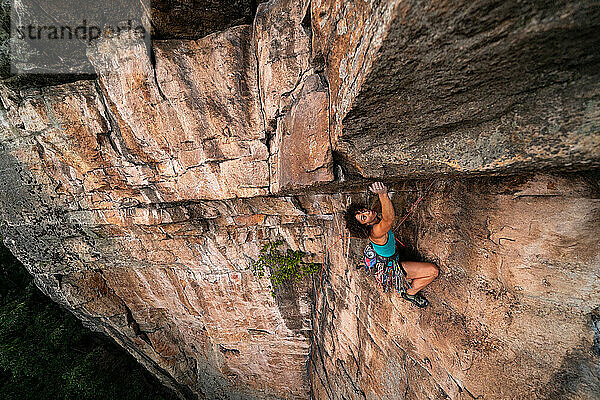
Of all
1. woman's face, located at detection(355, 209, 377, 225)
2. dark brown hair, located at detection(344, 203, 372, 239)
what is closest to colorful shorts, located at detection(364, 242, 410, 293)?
dark brown hair, located at detection(344, 203, 372, 239)

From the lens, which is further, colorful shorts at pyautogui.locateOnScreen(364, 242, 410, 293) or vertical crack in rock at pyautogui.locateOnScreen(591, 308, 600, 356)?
colorful shorts at pyautogui.locateOnScreen(364, 242, 410, 293)

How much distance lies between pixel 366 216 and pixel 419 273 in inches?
25.5

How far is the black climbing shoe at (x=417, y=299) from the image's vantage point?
7.89 feet

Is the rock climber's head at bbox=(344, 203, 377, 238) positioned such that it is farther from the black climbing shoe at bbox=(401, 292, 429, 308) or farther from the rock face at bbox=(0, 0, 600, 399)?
the black climbing shoe at bbox=(401, 292, 429, 308)

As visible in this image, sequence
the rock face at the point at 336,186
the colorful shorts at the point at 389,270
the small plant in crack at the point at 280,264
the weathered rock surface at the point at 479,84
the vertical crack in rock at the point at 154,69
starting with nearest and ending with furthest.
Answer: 1. the weathered rock surface at the point at 479,84
2. the rock face at the point at 336,186
3. the colorful shorts at the point at 389,270
4. the vertical crack in rock at the point at 154,69
5. the small plant in crack at the point at 280,264

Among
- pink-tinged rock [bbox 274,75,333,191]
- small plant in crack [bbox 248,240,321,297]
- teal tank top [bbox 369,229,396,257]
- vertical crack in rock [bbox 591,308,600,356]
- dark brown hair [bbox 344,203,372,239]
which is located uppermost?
pink-tinged rock [bbox 274,75,333,191]

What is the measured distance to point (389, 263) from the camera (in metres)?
2.42

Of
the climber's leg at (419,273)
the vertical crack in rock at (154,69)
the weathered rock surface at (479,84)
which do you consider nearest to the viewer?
the weathered rock surface at (479,84)

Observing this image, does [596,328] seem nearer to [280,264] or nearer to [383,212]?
[383,212]

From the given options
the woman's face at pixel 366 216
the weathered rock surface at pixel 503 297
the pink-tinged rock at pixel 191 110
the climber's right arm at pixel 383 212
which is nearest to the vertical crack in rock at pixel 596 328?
the weathered rock surface at pixel 503 297

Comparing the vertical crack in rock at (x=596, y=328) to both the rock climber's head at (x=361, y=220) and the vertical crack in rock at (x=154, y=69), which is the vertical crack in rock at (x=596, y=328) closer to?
the rock climber's head at (x=361, y=220)

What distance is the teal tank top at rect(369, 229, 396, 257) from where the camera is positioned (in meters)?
2.36

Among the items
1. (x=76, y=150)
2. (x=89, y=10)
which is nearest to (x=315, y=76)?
(x=89, y=10)

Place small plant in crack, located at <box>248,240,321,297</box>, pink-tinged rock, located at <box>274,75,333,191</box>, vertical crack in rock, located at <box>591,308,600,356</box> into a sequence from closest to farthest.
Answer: vertical crack in rock, located at <box>591,308,600,356</box> < pink-tinged rock, located at <box>274,75,333,191</box> < small plant in crack, located at <box>248,240,321,297</box>
